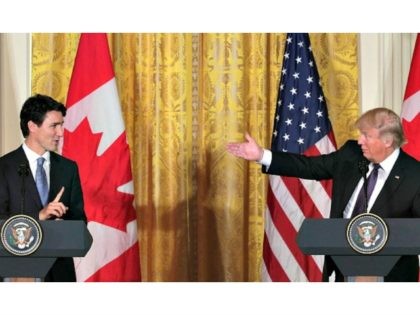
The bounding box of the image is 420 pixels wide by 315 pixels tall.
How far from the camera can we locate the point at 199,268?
7785mm

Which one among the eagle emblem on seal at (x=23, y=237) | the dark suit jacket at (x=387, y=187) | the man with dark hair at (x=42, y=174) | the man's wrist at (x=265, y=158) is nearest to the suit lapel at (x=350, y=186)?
the dark suit jacket at (x=387, y=187)

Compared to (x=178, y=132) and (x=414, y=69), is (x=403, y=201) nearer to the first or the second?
(x=414, y=69)

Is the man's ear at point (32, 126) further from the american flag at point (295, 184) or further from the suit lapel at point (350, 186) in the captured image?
the american flag at point (295, 184)

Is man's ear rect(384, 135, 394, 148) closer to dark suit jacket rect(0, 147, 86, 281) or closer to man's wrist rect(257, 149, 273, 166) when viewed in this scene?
man's wrist rect(257, 149, 273, 166)

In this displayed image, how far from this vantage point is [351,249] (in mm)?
5008

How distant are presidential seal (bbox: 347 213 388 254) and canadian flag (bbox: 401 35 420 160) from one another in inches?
83.4

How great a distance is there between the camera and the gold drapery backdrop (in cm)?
784

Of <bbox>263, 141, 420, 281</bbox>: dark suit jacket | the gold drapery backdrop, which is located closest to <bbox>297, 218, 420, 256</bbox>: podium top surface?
<bbox>263, 141, 420, 281</bbox>: dark suit jacket

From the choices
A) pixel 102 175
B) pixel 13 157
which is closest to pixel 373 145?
pixel 13 157

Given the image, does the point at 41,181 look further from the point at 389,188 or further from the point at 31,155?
the point at 389,188

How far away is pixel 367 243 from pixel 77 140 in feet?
8.36
